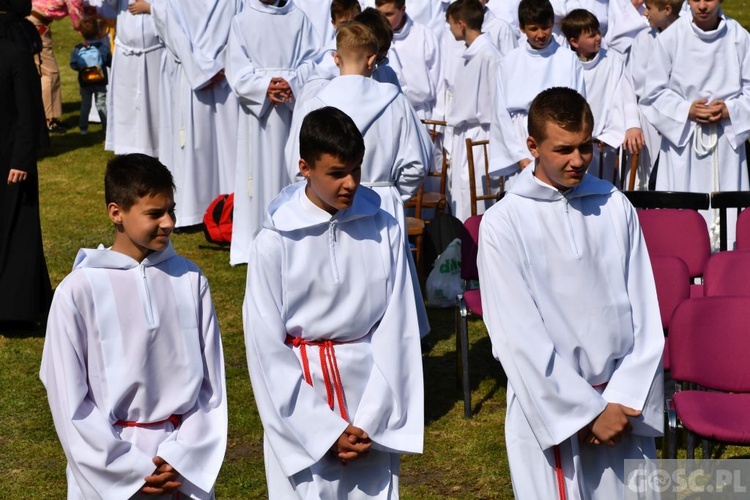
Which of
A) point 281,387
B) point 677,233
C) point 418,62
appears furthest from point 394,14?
point 281,387

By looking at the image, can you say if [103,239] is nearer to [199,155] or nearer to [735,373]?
[199,155]

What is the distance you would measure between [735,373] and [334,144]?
223cm

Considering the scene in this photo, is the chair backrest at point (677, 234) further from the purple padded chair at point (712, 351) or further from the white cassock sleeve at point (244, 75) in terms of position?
the white cassock sleeve at point (244, 75)

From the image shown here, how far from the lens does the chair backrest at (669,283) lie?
6.23 meters

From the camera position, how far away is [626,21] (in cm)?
1252

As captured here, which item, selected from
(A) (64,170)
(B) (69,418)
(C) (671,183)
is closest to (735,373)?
(B) (69,418)

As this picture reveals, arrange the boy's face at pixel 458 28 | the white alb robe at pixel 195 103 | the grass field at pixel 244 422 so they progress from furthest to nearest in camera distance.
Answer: the white alb robe at pixel 195 103, the boy's face at pixel 458 28, the grass field at pixel 244 422

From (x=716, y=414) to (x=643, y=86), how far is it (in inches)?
192

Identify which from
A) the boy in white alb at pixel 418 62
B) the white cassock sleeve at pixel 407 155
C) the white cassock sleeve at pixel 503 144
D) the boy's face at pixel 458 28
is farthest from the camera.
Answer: the boy in white alb at pixel 418 62

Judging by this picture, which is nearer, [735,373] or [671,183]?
[735,373]

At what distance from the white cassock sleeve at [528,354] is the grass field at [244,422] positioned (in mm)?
1664

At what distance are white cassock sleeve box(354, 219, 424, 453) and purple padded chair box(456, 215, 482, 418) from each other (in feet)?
8.18

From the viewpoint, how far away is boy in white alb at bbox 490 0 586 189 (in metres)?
9.02

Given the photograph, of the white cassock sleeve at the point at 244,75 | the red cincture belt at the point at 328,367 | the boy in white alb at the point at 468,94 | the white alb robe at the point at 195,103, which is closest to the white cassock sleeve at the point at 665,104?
the boy in white alb at the point at 468,94
